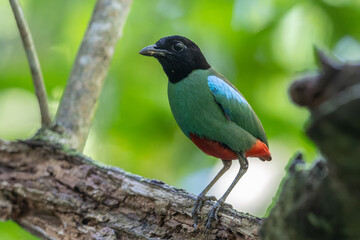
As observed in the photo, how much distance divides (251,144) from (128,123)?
3.05 metres

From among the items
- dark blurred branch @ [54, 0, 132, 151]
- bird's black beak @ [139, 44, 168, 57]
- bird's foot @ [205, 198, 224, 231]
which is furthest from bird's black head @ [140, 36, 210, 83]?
bird's foot @ [205, 198, 224, 231]

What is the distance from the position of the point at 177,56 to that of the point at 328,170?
272cm

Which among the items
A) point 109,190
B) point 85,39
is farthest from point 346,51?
point 109,190

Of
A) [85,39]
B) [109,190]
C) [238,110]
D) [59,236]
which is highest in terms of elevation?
[85,39]

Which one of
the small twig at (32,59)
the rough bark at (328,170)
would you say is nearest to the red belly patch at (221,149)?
the small twig at (32,59)

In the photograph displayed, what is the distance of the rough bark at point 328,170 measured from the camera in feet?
5.84

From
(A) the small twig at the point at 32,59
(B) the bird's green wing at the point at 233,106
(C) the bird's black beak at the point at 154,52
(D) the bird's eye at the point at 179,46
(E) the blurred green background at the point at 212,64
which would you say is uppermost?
(E) the blurred green background at the point at 212,64

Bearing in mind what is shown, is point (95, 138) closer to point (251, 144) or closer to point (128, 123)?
point (128, 123)

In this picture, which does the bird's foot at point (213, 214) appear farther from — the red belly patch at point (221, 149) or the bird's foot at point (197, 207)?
the red belly patch at point (221, 149)

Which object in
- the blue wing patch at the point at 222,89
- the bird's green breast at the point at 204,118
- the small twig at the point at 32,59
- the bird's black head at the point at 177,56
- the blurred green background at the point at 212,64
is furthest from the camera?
the blurred green background at the point at 212,64

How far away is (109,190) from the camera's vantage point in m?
4.10

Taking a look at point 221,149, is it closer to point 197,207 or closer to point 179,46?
point 197,207

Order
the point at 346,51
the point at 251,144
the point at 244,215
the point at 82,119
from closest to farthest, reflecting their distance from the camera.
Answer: the point at 244,215 < the point at 251,144 < the point at 82,119 < the point at 346,51

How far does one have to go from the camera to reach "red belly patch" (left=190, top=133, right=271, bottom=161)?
424 cm
